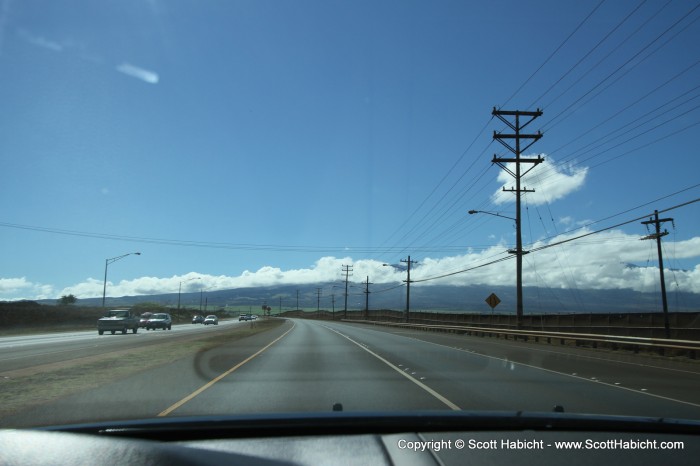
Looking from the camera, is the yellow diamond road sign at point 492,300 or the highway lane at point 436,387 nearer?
the highway lane at point 436,387

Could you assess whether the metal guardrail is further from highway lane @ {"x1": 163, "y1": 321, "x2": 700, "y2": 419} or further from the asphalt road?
highway lane @ {"x1": 163, "y1": 321, "x2": 700, "y2": 419}

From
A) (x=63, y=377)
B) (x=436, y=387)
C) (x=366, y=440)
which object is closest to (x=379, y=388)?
(x=436, y=387)

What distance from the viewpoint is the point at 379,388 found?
495 inches

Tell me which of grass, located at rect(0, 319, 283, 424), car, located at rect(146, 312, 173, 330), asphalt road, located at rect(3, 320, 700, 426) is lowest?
grass, located at rect(0, 319, 283, 424)

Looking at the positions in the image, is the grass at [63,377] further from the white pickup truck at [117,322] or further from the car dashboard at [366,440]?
the white pickup truck at [117,322]

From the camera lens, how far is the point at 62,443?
11.7ft

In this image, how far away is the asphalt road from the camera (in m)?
9.98

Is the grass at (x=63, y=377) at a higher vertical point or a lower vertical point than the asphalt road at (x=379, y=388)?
lower

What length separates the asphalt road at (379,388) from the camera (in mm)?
9977

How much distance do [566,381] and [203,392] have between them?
8663 mm

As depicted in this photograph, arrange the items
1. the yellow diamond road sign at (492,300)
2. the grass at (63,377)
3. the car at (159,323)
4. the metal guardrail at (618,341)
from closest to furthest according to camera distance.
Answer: the grass at (63,377), the metal guardrail at (618,341), the yellow diamond road sign at (492,300), the car at (159,323)

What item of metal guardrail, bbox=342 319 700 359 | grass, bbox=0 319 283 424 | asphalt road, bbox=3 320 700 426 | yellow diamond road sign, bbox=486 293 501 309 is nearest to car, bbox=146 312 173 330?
yellow diamond road sign, bbox=486 293 501 309

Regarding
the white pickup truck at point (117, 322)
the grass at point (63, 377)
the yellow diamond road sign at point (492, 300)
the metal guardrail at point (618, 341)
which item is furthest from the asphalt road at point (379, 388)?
the white pickup truck at point (117, 322)

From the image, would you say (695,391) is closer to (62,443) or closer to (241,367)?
(241,367)
